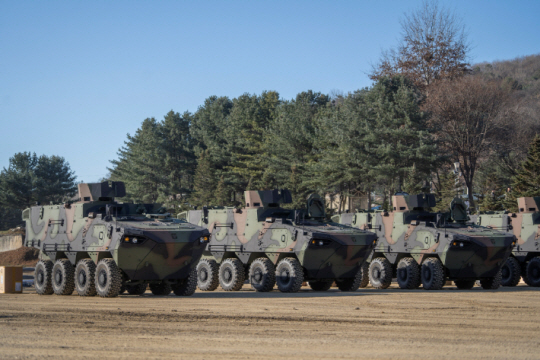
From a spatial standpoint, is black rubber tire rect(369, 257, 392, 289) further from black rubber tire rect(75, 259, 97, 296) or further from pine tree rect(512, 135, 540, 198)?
pine tree rect(512, 135, 540, 198)

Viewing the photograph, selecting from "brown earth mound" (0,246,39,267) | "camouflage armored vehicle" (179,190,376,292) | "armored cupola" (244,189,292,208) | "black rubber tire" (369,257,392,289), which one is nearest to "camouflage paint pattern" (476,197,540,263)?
"black rubber tire" (369,257,392,289)

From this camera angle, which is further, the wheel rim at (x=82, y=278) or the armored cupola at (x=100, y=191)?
the armored cupola at (x=100, y=191)

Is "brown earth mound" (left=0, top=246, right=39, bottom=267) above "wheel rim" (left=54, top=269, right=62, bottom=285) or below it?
below

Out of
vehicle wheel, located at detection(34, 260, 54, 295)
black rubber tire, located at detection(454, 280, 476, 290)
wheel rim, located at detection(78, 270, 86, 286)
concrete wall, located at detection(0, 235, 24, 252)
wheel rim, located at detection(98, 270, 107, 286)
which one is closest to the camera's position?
wheel rim, located at detection(98, 270, 107, 286)

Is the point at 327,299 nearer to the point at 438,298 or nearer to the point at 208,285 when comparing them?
the point at 438,298

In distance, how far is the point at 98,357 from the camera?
7.87m

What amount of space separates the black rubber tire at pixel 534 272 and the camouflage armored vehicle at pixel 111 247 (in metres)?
11.3

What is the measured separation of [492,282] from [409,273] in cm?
239

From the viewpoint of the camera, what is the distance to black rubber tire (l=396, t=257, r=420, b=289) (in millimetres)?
20625

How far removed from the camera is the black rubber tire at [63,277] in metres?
17.5

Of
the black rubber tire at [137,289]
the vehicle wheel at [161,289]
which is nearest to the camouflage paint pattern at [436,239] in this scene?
the vehicle wheel at [161,289]

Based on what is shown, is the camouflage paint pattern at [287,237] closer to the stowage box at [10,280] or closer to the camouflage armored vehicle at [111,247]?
the camouflage armored vehicle at [111,247]

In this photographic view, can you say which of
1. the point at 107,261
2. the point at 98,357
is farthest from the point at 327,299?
the point at 98,357

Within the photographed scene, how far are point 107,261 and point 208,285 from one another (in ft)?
16.4
